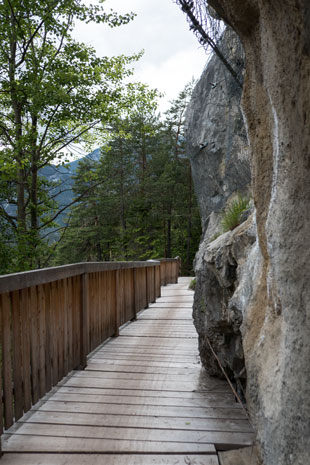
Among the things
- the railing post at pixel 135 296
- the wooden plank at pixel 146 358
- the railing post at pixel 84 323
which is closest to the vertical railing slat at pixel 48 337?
the railing post at pixel 84 323

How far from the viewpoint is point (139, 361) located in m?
4.64

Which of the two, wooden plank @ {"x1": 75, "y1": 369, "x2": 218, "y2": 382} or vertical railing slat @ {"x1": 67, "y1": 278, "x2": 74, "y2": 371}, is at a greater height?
vertical railing slat @ {"x1": 67, "y1": 278, "x2": 74, "y2": 371}

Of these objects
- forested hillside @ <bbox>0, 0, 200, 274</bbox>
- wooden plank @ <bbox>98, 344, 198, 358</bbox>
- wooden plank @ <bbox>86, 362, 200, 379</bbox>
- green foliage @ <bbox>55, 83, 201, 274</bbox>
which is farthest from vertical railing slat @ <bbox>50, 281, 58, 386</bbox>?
green foliage @ <bbox>55, 83, 201, 274</bbox>

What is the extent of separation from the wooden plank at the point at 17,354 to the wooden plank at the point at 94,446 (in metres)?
0.26

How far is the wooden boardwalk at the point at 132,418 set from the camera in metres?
2.54

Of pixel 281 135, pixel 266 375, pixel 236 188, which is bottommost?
pixel 266 375

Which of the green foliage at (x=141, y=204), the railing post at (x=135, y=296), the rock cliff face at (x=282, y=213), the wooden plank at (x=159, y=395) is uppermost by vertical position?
the green foliage at (x=141, y=204)

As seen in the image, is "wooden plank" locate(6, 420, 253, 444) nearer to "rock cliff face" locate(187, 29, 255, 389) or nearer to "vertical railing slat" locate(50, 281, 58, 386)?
"vertical railing slat" locate(50, 281, 58, 386)

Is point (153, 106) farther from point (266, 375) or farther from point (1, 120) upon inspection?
point (266, 375)

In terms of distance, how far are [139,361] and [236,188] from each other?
11130 mm

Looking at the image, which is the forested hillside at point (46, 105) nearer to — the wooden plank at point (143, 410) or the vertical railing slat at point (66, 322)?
the vertical railing slat at point (66, 322)

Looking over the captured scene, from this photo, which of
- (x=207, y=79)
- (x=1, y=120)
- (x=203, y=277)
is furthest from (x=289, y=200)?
(x=207, y=79)

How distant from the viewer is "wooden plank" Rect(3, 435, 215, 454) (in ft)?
8.46

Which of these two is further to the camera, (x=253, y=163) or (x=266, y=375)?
(x=253, y=163)
